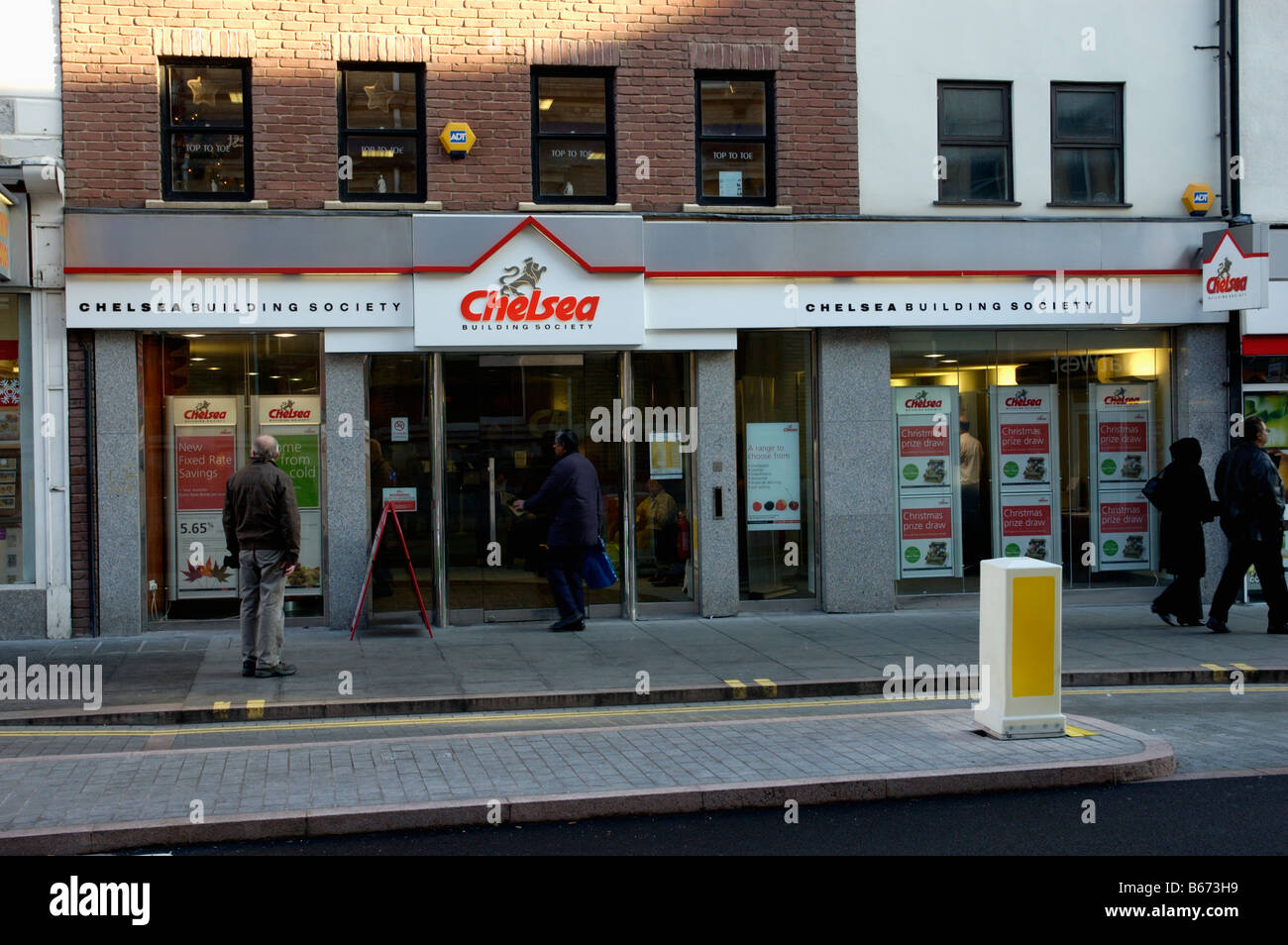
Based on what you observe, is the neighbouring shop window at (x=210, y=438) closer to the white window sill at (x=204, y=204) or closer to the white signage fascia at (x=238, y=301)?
the white signage fascia at (x=238, y=301)

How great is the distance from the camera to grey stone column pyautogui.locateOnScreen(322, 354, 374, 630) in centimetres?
1313

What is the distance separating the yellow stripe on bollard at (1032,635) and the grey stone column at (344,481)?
24.7ft

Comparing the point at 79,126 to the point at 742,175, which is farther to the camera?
the point at 742,175

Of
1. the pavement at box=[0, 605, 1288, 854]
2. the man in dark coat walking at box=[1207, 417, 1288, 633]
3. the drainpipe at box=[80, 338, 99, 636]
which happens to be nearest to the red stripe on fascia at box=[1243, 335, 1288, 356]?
the man in dark coat walking at box=[1207, 417, 1288, 633]

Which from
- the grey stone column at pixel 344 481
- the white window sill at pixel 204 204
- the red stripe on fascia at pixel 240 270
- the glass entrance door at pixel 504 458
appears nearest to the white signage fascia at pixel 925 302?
the glass entrance door at pixel 504 458

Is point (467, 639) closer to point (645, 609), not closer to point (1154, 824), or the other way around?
A: point (645, 609)

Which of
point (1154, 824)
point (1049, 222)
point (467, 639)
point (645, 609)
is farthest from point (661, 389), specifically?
point (1154, 824)

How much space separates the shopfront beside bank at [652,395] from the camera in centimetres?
1292

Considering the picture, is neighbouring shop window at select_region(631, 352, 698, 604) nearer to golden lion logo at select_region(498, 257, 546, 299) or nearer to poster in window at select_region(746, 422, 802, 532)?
poster in window at select_region(746, 422, 802, 532)

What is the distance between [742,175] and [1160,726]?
785cm

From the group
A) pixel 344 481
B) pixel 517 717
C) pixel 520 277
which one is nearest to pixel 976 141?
pixel 520 277

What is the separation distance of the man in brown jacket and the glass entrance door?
10.1ft

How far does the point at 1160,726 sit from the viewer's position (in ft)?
28.5

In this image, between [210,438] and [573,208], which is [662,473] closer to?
[573,208]
